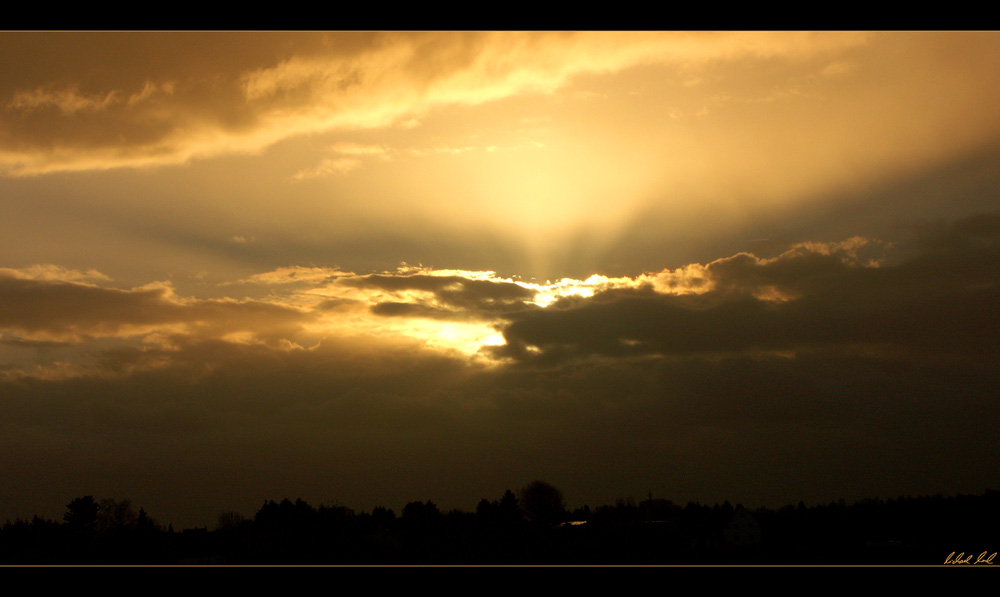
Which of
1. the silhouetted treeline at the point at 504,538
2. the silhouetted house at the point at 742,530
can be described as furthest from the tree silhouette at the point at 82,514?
the silhouetted house at the point at 742,530

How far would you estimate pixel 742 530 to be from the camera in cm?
4347

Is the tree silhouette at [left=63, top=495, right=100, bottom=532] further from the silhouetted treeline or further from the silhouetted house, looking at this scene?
the silhouetted house

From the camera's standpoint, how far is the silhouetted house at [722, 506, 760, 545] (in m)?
42.8

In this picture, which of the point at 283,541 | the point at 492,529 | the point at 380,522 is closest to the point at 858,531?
the point at 492,529
